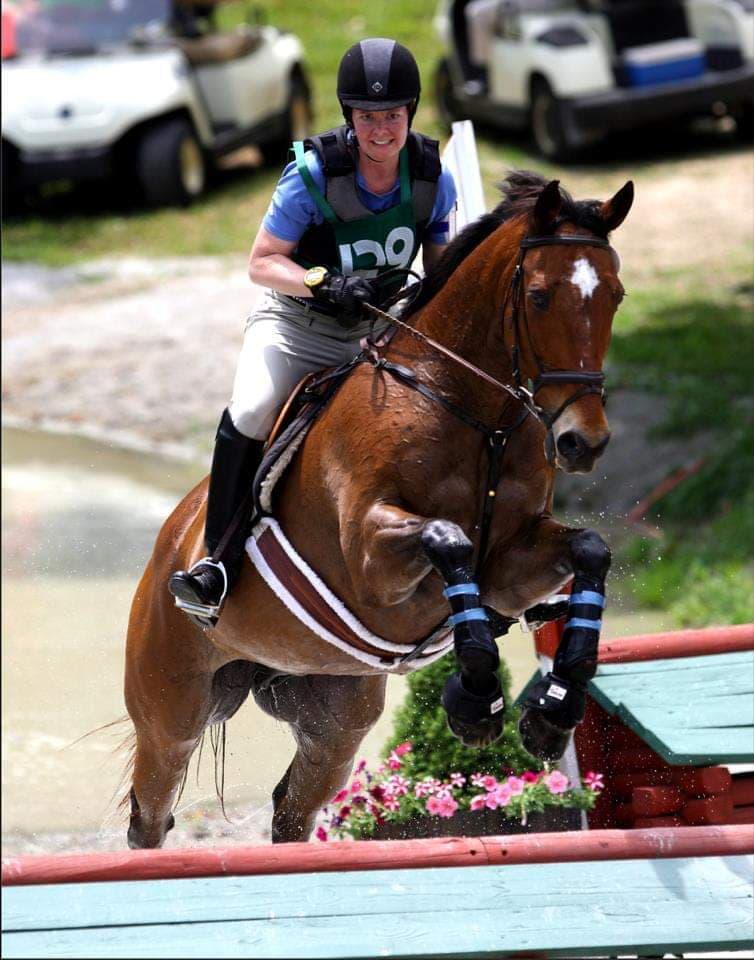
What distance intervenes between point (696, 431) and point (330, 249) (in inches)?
240

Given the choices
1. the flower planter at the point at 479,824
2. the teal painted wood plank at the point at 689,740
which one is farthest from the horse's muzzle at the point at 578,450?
the flower planter at the point at 479,824

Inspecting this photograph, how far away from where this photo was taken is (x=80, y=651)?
773 centimetres

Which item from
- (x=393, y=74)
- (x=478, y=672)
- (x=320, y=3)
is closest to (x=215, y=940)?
(x=478, y=672)

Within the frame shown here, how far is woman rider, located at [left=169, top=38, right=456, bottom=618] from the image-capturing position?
13.1 ft

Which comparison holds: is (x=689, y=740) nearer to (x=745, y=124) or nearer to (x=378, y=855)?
(x=378, y=855)

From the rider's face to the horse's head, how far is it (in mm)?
458

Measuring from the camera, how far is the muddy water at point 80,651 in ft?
21.3

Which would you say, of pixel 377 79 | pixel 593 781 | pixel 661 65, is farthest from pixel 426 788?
pixel 661 65

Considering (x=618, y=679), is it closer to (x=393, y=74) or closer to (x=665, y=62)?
(x=393, y=74)

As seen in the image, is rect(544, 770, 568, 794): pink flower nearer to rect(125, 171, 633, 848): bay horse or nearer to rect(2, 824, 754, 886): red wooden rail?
rect(125, 171, 633, 848): bay horse

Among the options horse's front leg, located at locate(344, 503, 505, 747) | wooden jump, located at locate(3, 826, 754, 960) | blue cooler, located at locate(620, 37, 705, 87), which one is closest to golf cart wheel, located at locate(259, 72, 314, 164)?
blue cooler, located at locate(620, 37, 705, 87)

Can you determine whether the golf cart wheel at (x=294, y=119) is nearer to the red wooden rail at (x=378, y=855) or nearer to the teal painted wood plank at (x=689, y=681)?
the teal painted wood plank at (x=689, y=681)

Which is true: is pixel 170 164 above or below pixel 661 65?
below

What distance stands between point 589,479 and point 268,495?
5.64 m
